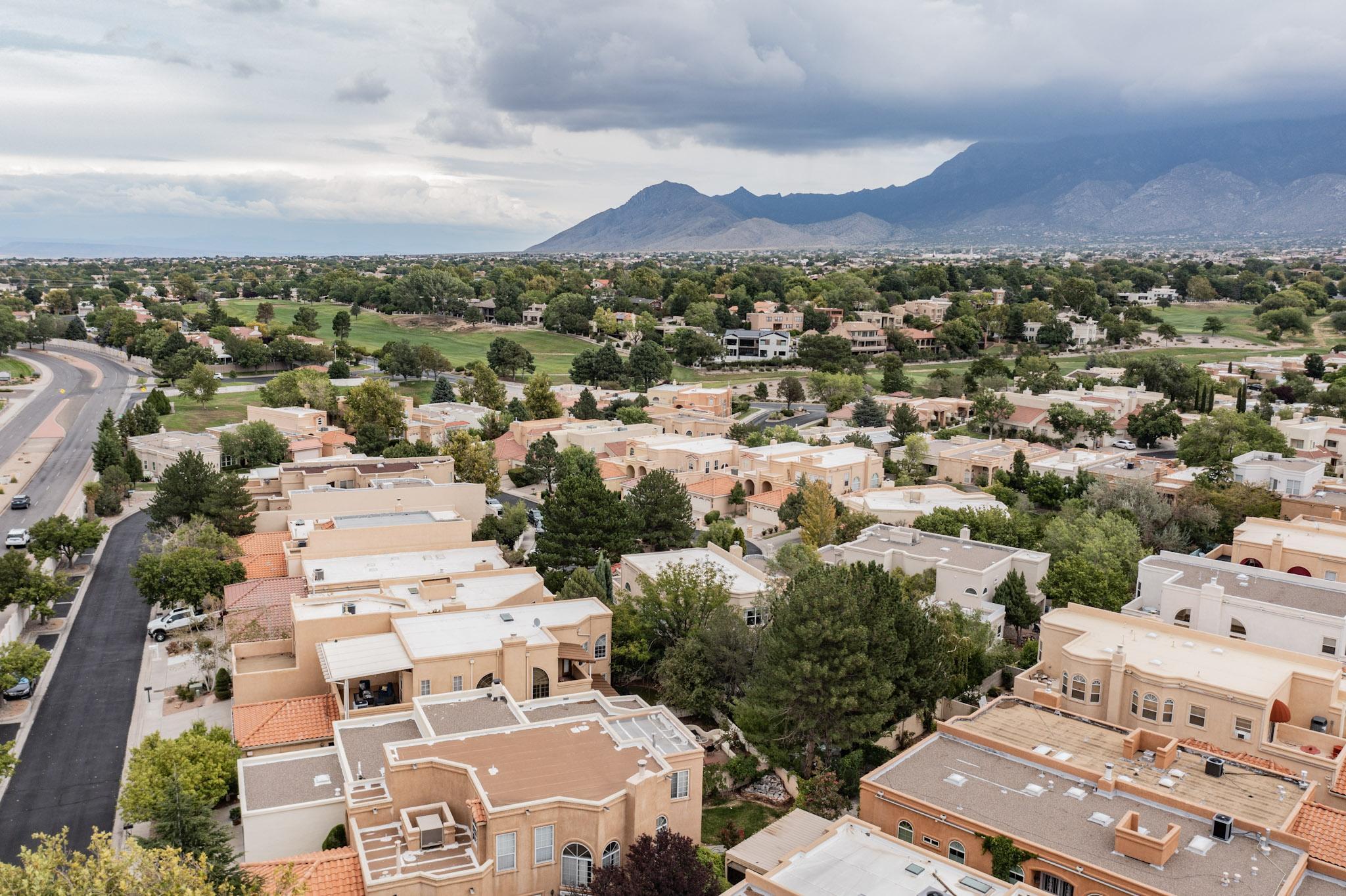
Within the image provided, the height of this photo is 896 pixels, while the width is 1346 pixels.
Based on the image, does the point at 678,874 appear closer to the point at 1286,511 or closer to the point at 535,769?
the point at 535,769

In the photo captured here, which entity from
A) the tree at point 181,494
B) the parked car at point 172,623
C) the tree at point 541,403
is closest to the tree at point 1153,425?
the tree at point 541,403

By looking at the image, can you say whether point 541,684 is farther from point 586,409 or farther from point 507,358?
point 507,358

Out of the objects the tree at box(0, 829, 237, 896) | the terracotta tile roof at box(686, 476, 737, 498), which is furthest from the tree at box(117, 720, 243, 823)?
the terracotta tile roof at box(686, 476, 737, 498)

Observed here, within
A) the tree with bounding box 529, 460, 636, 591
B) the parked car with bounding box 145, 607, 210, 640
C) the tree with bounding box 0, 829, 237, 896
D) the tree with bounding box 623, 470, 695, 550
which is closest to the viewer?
the tree with bounding box 0, 829, 237, 896

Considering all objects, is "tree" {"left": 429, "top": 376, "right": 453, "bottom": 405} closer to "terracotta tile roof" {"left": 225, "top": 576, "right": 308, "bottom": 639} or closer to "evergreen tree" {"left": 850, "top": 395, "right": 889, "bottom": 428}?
"evergreen tree" {"left": 850, "top": 395, "right": 889, "bottom": 428}

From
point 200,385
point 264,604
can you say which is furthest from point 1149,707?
point 200,385

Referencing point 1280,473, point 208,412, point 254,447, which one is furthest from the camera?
point 208,412

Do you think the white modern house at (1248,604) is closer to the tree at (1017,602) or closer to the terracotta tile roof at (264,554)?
the tree at (1017,602)
